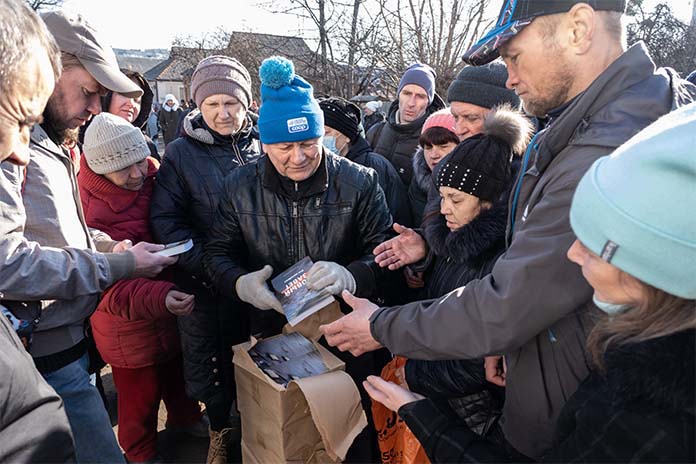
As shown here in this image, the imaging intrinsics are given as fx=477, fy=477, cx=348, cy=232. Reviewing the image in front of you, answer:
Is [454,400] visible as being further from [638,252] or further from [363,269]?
[638,252]

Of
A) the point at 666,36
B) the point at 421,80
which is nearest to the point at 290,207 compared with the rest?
the point at 421,80

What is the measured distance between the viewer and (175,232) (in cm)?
261

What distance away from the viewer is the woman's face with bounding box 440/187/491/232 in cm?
192

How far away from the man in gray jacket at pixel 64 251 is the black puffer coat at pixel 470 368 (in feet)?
4.01

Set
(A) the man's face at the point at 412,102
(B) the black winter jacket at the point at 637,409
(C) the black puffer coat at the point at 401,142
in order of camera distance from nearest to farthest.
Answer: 1. (B) the black winter jacket at the point at 637,409
2. (C) the black puffer coat at the point at 401,142
3. (A) the man's face at the point at 412,102

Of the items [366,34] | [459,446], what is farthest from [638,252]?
[366,34]

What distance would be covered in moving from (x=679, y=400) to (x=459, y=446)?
639 millimetres

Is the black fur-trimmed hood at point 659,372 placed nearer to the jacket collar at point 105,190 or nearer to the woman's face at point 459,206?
the woman's face at point 459,206

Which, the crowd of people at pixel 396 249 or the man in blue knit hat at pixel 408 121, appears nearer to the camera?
the crowd of people at pixel 396 249

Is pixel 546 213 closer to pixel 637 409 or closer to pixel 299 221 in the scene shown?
pixel 637 409

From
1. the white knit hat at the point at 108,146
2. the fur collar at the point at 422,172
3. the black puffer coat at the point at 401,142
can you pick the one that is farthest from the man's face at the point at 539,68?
the black puffer coat at the point at 401,142

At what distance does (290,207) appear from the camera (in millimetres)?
2236

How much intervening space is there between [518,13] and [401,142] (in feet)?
8.52

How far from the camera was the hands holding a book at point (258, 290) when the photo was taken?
207cm
